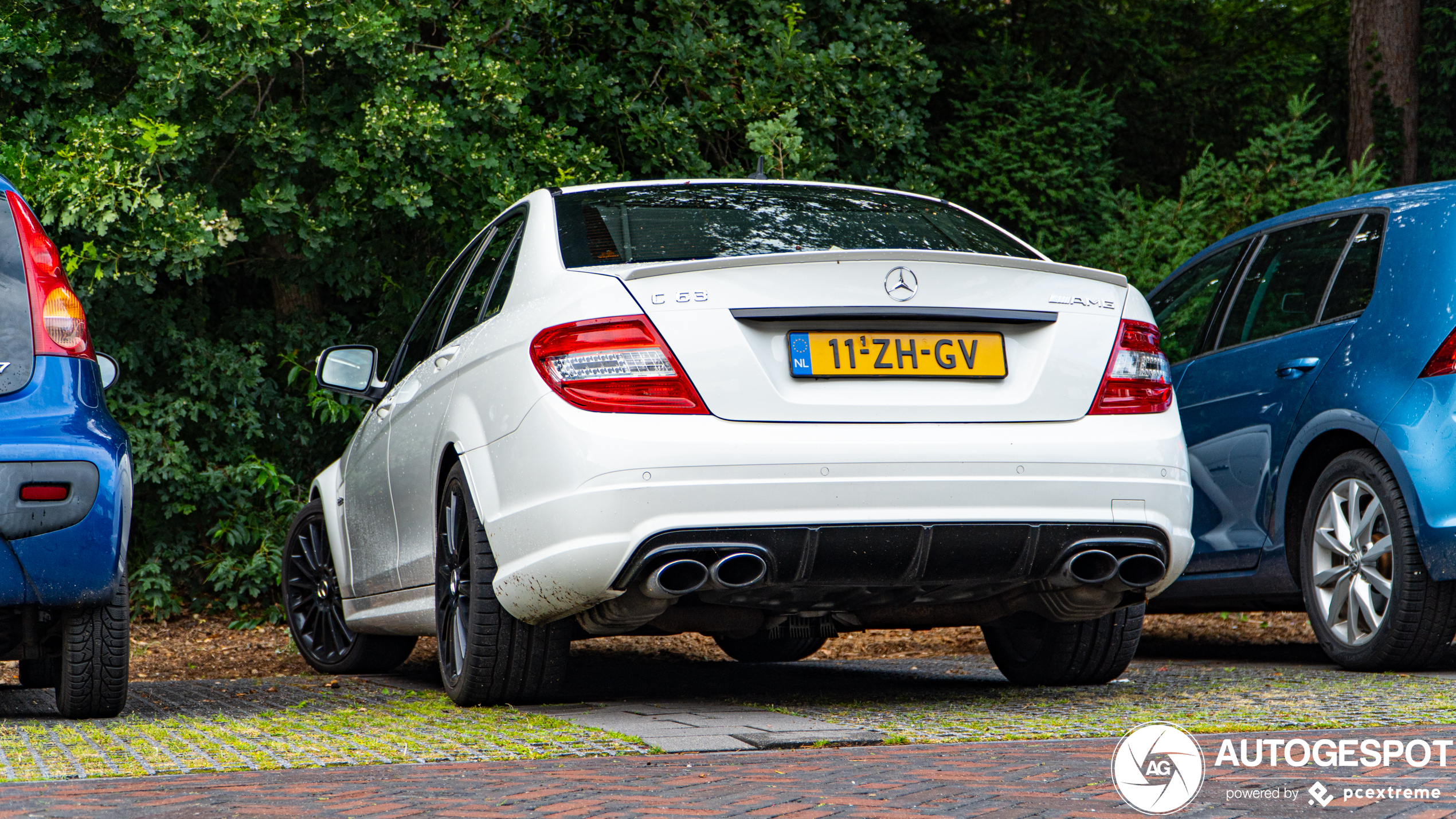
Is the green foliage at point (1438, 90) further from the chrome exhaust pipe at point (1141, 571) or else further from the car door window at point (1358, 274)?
the chrome exhaust pipe at point (1141, 571)

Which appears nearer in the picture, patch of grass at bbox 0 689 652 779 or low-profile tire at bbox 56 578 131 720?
patch of grass at bbox 0 689 652 779

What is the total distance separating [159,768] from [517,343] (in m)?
1.39

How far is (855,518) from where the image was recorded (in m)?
4.02

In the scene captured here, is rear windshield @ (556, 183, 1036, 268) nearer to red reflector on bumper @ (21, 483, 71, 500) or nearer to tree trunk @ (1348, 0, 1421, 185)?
red reflector on bumper @ (21, 483, 71, 500)

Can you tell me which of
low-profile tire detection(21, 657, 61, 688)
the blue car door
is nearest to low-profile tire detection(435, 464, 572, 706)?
low-profile tire detection(21, 657, 61, 688)

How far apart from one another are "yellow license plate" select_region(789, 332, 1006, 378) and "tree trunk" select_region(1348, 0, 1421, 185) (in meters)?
11.0

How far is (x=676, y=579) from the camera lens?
4039 mm

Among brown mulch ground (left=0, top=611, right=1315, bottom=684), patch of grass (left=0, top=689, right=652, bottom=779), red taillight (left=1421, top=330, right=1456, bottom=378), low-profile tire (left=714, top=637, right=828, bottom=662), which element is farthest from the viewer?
brown mulch ground (left=0, top=611, right=1315, bottom=684)

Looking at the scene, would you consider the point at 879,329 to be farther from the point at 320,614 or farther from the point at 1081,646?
the point at 320,614

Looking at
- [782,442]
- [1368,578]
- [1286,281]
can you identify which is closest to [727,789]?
[782,442]

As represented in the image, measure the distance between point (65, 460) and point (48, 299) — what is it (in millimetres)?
500

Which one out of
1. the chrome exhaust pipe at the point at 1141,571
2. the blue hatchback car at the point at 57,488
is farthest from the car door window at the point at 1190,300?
the blue hatchback car at the point at 57,488

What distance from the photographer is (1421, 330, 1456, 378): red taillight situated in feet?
16.5

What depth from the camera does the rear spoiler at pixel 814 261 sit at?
13.5 feet
